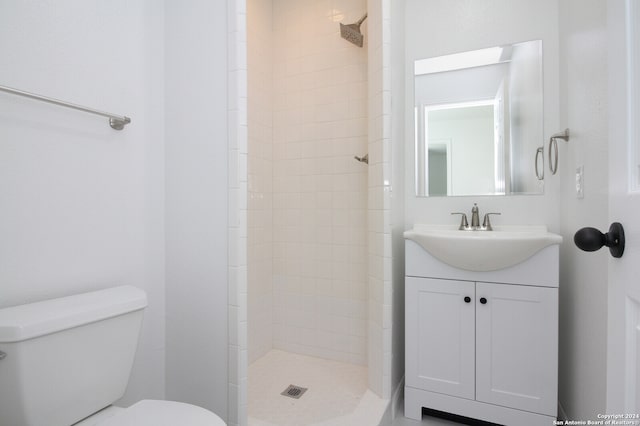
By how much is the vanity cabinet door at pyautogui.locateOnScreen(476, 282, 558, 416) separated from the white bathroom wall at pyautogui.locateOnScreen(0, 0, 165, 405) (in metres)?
1.48

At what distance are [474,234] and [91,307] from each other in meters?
1.51

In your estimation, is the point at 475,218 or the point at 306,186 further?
the point at 306,186

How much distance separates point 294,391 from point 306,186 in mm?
1282

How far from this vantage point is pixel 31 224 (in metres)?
1.05

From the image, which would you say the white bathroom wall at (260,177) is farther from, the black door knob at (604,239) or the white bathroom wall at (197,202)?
the black door knob at (604,239)

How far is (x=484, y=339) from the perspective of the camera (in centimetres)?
152

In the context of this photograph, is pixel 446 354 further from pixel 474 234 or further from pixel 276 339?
pixel 276 339

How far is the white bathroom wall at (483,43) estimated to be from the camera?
173 cm

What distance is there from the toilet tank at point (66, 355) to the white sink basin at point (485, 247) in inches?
49.6

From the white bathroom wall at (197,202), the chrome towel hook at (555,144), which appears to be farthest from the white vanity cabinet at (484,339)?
the white bathroom wall at (197,202)

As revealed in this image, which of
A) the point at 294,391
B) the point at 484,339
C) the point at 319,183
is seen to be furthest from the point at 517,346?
the point at 319,183

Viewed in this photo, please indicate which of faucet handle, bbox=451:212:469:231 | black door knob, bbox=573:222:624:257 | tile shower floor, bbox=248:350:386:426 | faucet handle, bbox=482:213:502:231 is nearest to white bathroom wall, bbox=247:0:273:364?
tile shower floor, bbox=248:350:386:426

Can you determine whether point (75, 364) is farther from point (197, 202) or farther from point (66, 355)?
point (197, 202)

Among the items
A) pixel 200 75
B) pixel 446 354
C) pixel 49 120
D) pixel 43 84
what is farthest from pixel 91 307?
pixel 446 354
